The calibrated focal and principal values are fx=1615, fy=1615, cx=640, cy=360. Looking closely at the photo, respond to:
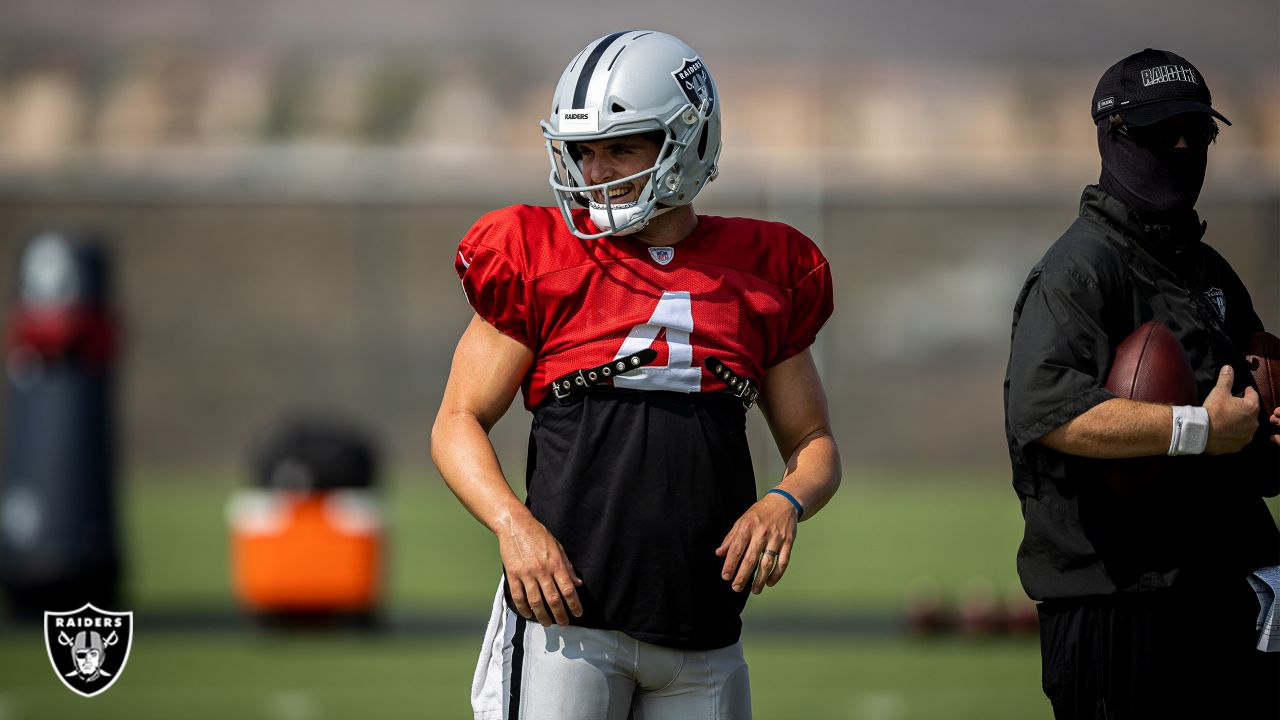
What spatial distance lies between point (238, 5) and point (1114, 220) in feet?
135

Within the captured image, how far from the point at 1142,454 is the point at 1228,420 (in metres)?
0.16

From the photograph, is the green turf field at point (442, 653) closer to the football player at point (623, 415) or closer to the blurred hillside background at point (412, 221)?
the football player at point (623, 415)

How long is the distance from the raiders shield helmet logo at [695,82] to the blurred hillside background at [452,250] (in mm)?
3996

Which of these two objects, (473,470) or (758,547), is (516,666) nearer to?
(473,470)

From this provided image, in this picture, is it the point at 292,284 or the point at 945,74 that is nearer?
the point at 292,284

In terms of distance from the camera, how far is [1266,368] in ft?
10.1

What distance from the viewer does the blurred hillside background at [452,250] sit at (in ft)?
34.1

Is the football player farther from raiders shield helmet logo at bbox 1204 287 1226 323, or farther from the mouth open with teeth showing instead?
raiders shield helmet logo at bbox 1204 287 1226 323

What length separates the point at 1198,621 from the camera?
2.94m

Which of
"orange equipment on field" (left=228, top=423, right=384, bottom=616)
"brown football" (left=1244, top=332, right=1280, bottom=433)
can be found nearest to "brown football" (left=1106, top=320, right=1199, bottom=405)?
"brown football" (left=1244, top=332, right=1280, bottom=433)

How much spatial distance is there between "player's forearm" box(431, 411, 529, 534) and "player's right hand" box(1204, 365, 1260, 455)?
1219 mm

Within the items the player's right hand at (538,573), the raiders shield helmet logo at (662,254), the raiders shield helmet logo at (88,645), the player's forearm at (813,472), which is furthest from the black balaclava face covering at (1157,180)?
the raiders shield helmet logo at (88,645)

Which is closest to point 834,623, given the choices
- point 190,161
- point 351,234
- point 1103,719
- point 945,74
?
point 1103,719

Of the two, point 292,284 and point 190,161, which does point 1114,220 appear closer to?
point 292,284
